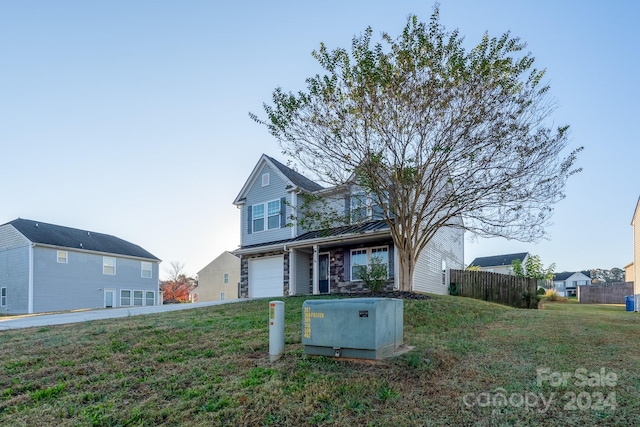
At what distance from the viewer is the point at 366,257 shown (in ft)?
55.5

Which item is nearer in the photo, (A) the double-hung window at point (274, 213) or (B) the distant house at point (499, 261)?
(A) the double-hung window at point (274, 213)

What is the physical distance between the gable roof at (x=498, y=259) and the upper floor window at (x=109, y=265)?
39911 millimetres

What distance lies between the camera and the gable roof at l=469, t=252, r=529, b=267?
154ft

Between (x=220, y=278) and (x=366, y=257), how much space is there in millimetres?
25143

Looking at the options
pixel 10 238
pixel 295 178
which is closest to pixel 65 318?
pixel 295 178

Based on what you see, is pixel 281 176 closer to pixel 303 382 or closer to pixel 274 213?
pixel 274 213

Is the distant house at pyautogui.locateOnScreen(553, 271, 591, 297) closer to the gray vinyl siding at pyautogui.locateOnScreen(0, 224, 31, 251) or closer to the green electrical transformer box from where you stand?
the gray vinyl siding at pyautogui.locateOnScreen(0, 224, 31, 251)

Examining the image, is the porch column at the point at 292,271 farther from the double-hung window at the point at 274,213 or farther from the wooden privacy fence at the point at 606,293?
the wooden privacy fence at the point at 606,293

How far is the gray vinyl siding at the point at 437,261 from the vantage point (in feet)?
53.9

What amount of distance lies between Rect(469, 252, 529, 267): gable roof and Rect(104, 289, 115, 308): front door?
39945 millimetres

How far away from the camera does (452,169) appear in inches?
490

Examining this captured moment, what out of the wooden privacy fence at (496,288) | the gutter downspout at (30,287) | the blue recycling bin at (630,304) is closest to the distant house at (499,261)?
the blue recycling bin at (630,304)

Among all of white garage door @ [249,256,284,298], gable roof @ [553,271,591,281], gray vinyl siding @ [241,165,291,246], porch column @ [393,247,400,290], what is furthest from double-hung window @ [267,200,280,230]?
gable roof @ [553,271,591,281]

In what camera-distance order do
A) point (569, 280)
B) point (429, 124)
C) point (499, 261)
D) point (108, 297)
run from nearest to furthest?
1. point (429, 124)
2. point (108, 297)
3. point (499, 261)
4. point (569, 280)
